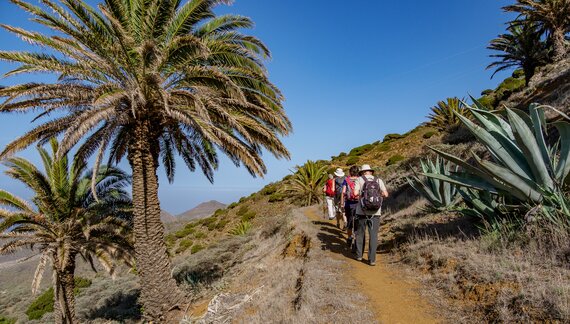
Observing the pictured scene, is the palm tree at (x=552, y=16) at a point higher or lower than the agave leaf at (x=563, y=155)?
higher

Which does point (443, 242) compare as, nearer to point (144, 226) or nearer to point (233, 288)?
point (233, 288)

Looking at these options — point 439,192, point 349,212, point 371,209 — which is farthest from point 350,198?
point 439,192

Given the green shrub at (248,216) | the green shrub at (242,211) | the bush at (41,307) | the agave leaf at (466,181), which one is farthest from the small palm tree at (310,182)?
the bush at (41,307)

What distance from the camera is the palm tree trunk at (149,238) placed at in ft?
27.3

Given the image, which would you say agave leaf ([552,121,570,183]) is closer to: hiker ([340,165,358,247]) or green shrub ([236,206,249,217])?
hiker ([340,165,358,247])

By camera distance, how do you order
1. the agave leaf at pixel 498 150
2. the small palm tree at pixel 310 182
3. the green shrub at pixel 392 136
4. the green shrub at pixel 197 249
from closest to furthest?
the agave leaf at pixel 498 150
the small palm tree at pixel 310 182
the green shrub at pixel 197 249
the green shrub at pixel 392 136

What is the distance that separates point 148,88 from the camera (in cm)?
786

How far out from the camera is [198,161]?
42.1ft

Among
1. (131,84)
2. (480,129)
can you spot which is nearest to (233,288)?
(131,84)

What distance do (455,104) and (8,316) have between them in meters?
36.5

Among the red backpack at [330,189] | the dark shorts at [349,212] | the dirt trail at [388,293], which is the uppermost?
the red backpack at [330,189]

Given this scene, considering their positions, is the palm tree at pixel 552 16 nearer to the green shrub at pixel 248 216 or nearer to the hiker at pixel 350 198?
the hiker at pixel 350 198

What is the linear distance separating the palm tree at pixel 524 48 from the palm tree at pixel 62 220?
79.8 ft

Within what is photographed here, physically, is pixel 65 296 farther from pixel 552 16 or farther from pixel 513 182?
pixel 552 16
